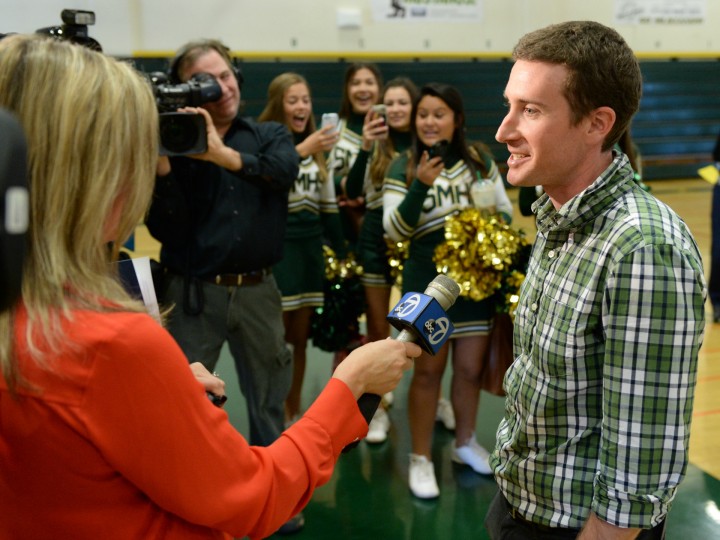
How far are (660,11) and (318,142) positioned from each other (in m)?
12.0

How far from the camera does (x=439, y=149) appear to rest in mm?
3254

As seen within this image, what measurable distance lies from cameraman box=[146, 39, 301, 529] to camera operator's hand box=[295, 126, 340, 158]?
487 mm

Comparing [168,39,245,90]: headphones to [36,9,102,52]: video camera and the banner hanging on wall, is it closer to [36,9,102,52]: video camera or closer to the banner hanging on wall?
[36,9,102,52]: video camera

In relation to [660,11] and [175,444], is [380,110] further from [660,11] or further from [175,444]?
[660,11]

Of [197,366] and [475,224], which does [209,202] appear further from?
[197,366]

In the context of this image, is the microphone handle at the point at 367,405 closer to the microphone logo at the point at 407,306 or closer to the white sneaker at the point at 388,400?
the microphone logo at the point at 407,306

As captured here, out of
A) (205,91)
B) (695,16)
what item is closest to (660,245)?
(205,91)

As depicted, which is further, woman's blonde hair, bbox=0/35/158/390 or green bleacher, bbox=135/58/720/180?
green bleacher, bbox=135/58/720/180

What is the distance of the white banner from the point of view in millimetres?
13289

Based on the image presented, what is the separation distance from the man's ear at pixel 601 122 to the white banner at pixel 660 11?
13.0 metres

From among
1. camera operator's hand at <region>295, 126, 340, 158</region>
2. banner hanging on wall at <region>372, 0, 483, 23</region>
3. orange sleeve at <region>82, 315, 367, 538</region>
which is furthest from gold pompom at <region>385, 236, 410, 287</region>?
banner hanging on wall at <region>372, 0, 483, 23</region>

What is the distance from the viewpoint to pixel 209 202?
2881 mm

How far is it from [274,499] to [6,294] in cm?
56

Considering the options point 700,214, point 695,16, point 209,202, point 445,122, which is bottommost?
point 700,214
